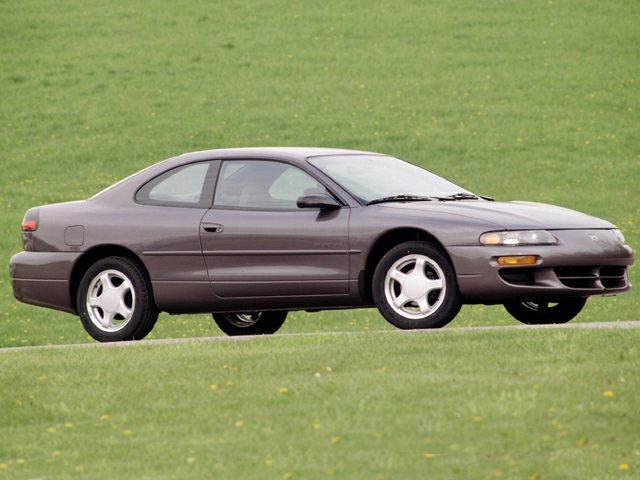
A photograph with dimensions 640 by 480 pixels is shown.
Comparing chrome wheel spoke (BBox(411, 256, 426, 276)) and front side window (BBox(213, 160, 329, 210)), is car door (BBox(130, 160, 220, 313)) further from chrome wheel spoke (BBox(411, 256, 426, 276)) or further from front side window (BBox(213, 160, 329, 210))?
chrome wheel spoke (BBox(411, 256, 426, 276))

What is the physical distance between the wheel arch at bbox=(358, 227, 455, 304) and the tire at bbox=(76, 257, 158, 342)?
183 cm

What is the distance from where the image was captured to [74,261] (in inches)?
489

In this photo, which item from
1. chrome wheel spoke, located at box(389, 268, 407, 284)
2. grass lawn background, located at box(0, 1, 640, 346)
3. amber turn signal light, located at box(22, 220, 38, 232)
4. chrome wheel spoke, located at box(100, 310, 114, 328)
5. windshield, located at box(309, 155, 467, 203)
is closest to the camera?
chrome wheel spoke, located at box(389, 268, 407, 284)

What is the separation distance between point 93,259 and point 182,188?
937 millimetres

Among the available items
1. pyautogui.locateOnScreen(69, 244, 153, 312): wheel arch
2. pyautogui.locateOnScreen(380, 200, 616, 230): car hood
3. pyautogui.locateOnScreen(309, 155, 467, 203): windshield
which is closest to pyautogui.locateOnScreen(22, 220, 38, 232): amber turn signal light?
pyautogui.locateOnScreen(69, 244, 153, 312): wheel arch

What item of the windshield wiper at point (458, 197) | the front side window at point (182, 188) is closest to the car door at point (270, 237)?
the front side window at point (182, 188)

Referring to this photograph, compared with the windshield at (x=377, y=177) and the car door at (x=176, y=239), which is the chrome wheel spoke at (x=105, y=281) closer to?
the car door at (x=176, y=239)

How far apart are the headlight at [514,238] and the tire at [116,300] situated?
282 cm

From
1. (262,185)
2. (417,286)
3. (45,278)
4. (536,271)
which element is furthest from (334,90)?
(536,271)

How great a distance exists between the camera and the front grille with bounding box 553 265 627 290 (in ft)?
37.0

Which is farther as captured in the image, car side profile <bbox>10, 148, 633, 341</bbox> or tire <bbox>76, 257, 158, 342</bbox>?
tire <bbox>76, 257, 158, 342</bbox>

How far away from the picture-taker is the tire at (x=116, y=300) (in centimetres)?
1221

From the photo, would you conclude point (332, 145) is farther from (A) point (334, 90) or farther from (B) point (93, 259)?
(B) point (93, 259)

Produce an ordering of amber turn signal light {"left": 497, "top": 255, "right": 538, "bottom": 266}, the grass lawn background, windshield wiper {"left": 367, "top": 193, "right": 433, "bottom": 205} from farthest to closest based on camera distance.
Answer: the grass lawn background, windshield wiper {"left": 367, "top": 193, "right": 433, "bottom": 205}, amber turn signal light {"left": 497, "top": 255, "right": 538, "bottom": 266}
